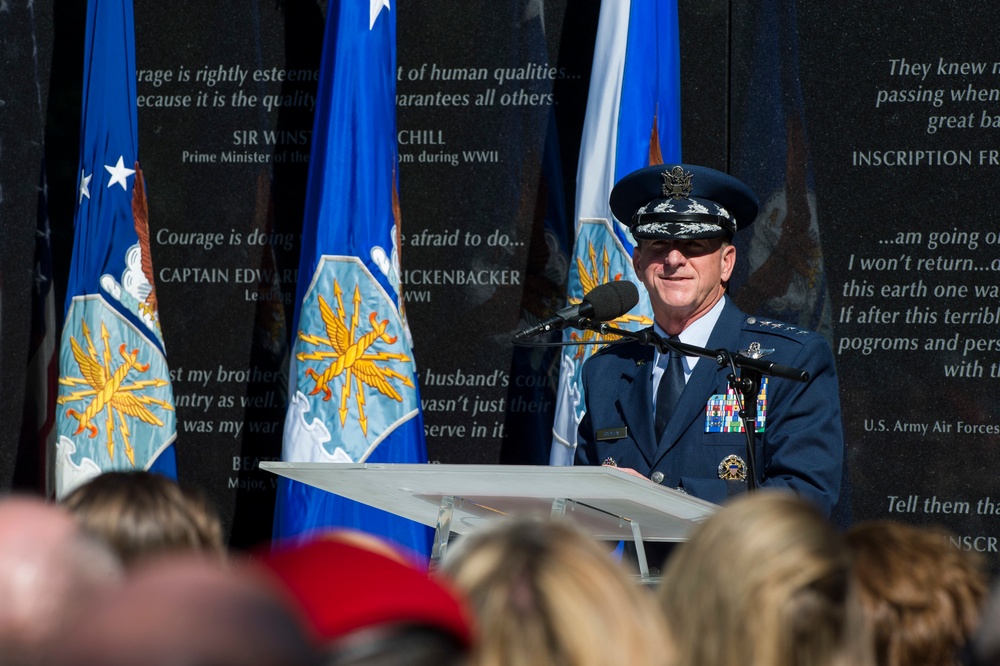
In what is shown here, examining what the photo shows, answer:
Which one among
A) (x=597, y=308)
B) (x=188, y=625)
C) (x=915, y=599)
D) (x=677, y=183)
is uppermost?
(x=677, y=183)

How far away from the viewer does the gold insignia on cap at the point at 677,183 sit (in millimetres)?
3359

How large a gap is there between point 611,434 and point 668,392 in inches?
7.6

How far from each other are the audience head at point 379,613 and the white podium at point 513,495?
114 cm

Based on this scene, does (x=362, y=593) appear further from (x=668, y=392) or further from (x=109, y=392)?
(x=109, y=392)

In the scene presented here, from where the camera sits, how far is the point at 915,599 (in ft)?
4.93

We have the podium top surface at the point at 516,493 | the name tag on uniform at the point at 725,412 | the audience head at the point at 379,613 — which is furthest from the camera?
the name tag on uniform at the point at 725,412

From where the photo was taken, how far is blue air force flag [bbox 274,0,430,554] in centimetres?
420

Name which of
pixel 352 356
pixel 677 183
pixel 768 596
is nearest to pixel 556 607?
pixel 768 596

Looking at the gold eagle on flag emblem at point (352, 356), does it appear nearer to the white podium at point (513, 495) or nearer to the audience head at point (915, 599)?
the white podium at point (513, 495)

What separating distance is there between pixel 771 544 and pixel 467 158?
3.71m

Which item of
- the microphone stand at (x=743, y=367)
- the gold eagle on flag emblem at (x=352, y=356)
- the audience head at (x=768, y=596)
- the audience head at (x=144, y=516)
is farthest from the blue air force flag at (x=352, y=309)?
the audience head at (x=768, y=596)

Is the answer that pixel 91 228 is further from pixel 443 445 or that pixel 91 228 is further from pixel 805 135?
pixel 805 135

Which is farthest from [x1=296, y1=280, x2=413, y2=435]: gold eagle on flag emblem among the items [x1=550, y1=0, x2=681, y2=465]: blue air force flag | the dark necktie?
the dark necktie

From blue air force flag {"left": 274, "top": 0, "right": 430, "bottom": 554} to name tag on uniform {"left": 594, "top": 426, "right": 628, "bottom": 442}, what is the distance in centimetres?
107
